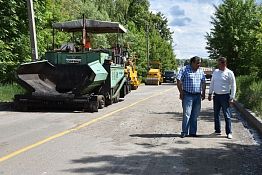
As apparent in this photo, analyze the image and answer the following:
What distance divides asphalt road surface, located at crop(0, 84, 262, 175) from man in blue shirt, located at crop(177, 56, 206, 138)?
1.54ft

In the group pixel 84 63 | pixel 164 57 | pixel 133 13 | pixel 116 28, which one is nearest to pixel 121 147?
pixel 84 63

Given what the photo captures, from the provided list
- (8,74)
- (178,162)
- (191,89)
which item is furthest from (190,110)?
(8,74)

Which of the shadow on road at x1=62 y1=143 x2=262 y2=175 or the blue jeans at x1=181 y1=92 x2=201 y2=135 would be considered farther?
the blue jeans at x1=181 y1=92 x2=201 y2=135

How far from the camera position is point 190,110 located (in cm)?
1153

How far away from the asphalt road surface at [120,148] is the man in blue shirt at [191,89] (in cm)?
47

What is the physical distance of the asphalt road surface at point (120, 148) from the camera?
7984mm

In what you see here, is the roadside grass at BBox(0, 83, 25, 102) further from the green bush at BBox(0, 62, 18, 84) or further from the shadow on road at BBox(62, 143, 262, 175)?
the shadow on road at BBox(62, 143, 262, 175)

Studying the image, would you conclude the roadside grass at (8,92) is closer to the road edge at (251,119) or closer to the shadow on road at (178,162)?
the road edge at (251,119)

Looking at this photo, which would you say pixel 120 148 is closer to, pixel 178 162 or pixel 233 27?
pixel 178 162

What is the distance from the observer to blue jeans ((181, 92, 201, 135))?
1146 cm

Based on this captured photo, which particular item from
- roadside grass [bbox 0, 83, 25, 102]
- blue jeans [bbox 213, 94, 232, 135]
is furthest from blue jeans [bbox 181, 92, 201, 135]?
roadside grass [bbox 0, 83, 25, 102]

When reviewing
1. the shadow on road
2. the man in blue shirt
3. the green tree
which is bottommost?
the shadow on road

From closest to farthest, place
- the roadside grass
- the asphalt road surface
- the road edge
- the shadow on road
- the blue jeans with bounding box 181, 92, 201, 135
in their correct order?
1. the shadow on road
2. the asphalt road surface
3. the blue jeans with bounding box 181, 92, 201, 135
4. the road edge
5. the roadside grass

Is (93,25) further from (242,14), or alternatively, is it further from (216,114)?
(242,14)
